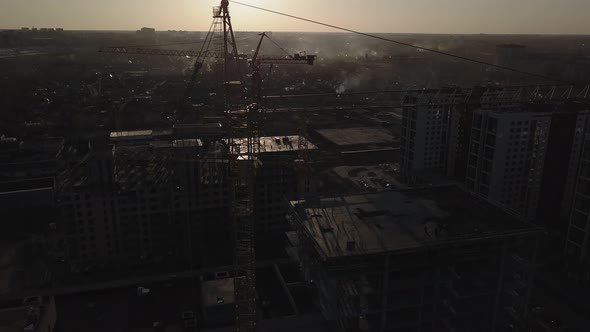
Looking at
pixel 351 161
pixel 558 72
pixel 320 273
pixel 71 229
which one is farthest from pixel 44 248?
pixel 558 72

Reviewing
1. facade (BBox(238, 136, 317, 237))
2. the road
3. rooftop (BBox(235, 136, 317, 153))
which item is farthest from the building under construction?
rooftop (BBox(235, 136, 317, 153))

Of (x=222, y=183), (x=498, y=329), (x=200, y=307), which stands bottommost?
(x=200, y=307)

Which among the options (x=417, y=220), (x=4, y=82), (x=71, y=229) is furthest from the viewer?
(x=4, y=82)

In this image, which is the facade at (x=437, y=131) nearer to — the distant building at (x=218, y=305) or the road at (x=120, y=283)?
the road at (x=120, y=283)

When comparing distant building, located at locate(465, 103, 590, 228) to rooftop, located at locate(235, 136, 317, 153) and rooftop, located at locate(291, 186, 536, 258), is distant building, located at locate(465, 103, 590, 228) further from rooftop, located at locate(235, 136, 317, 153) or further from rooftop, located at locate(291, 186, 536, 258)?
rooftop, located at locate(235, 136, 317, 153)

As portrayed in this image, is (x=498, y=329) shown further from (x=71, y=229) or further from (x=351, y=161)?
(x=351, y=161)

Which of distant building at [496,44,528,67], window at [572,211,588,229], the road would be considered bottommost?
the road
